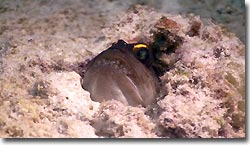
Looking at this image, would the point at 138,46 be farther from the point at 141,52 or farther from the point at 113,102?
the point at 113,102

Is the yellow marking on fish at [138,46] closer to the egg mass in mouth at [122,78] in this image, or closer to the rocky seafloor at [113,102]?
the egg mass in mouth at [122,78]

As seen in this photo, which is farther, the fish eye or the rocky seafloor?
the fish eye

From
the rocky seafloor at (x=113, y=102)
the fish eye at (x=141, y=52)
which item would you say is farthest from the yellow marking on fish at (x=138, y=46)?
the rocky seafloor at (x=113, y=102)

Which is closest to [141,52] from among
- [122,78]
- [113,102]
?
[122,78]

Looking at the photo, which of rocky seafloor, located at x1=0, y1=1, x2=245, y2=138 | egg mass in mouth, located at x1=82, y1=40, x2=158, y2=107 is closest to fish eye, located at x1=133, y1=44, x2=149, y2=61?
egg mass in mouth, located at x1=82, y1=40, x2=158, y2=107

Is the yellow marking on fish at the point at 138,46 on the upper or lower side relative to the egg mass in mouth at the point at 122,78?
upper

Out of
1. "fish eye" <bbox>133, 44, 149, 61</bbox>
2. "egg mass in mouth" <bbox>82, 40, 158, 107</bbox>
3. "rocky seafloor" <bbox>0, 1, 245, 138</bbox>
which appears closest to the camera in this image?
"rocky seafloor" <bbox>0, 1, 245, 138</bbox>

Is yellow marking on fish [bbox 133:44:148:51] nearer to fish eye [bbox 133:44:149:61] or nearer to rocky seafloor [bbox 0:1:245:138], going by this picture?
fish eye [bbox 133:44:149:61]
